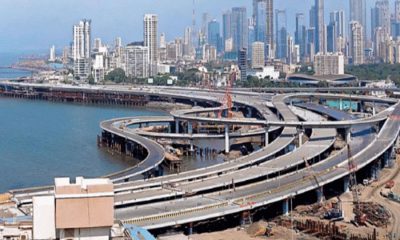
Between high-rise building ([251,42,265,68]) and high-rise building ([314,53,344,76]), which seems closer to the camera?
high-rise building ([314,53,344,76])

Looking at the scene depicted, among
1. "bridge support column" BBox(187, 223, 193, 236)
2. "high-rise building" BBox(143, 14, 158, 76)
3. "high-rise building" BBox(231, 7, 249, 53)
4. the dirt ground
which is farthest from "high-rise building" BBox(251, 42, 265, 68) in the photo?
"bridge support column" BBox(187, 223, 193, 236)

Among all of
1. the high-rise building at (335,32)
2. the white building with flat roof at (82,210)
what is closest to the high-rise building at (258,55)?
the high-rise building at (335,32)

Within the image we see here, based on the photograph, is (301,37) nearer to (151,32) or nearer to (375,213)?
(151,32)

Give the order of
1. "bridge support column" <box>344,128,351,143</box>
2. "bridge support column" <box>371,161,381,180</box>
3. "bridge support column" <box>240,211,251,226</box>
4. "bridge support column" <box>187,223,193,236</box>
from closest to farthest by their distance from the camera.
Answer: "bridge support column" <box>187,223,193,236</box> → "bridge support column" <box>240,211,251,226</box> → "bridge support column" <box>371,161,381,180</box> → "bridge support column" <box>344,128,351,143</box>

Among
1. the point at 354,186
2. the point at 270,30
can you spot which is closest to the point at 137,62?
the point at 270,30

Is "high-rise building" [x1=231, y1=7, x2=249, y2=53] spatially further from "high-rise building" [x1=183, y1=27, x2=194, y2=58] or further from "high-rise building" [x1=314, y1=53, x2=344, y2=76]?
"high-rise building" [x1=314, y1=53, x2=344, y2=76]

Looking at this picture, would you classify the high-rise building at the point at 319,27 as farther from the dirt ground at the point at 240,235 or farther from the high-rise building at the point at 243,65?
the dirt ground at the point at 240,235

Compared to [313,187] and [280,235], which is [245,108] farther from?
[280,235]

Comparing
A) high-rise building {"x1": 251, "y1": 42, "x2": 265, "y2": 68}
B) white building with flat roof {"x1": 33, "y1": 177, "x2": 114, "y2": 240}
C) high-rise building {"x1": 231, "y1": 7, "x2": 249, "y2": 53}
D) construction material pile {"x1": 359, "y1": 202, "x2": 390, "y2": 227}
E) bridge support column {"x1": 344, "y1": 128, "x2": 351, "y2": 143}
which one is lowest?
construction material pile {"x1": 359, "y1": 202, "x2": 390, "y2": 227}
